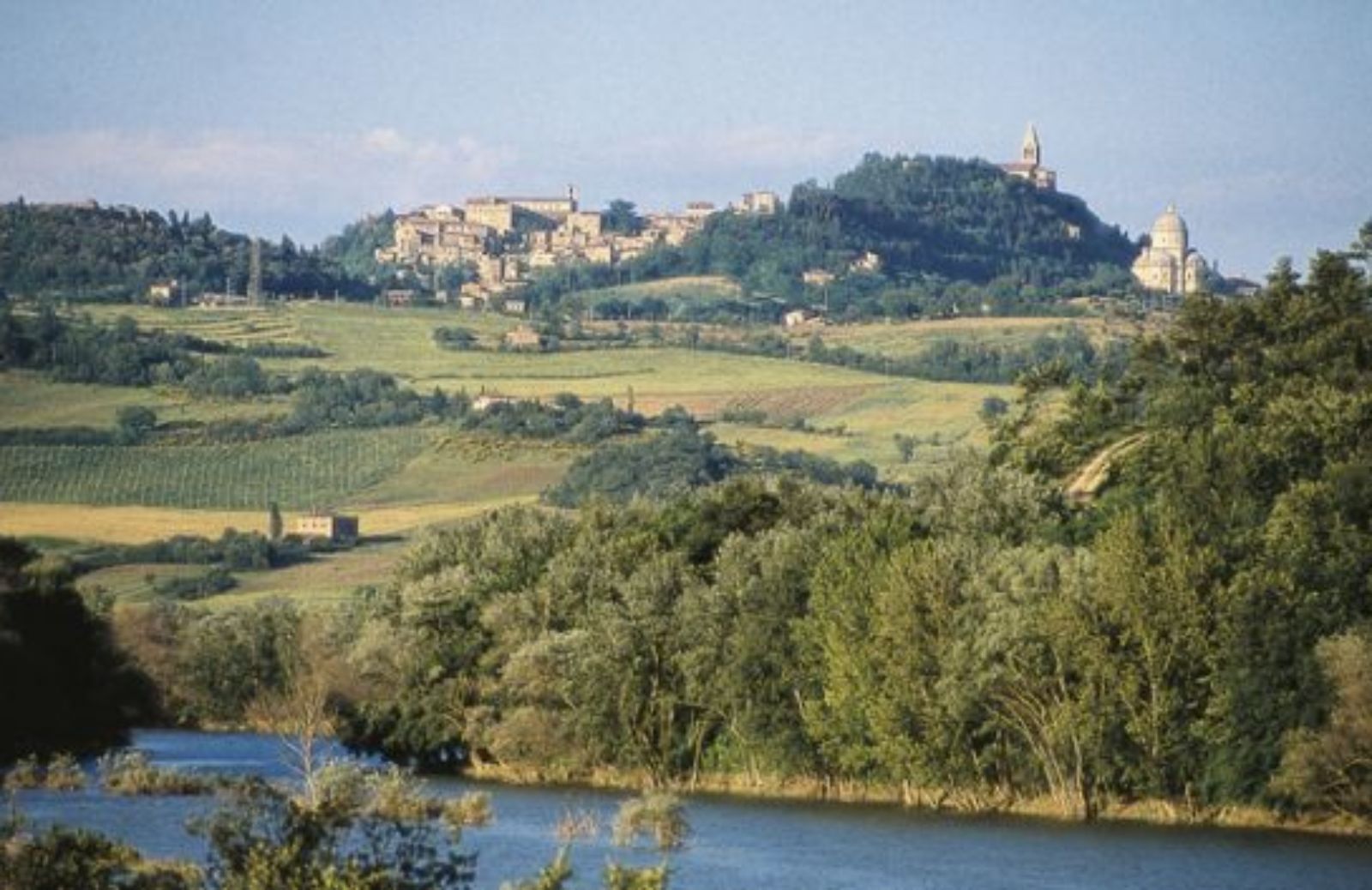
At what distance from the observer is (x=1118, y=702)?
64.1 m

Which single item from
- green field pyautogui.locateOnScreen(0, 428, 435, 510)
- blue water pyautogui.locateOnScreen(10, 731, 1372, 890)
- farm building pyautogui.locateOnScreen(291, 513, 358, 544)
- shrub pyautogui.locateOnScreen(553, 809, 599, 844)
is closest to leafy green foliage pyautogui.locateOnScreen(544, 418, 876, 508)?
farm building pyautogui.locateOnScreen(291, 513, 358, 544)

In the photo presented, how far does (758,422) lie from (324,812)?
138250mm

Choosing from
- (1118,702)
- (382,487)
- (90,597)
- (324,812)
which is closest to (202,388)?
(382,487)

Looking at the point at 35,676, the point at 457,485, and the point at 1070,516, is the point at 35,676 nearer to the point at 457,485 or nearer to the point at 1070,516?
the point at 1070,516

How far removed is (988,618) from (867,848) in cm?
774

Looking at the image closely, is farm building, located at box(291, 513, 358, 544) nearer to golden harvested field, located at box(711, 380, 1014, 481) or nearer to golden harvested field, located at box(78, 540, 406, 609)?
golden harvested field, located at box(78, 540, 406, 609)

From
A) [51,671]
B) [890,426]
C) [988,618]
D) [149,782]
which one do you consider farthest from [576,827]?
[890,426]

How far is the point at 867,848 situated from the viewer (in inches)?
2375

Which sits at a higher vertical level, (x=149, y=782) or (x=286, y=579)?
(x=149, y=782)

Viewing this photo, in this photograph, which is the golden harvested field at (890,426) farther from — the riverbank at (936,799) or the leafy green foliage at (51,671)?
the riverbank at (936,799)

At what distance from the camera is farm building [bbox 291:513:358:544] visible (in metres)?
140

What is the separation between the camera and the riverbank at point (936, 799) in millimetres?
62844

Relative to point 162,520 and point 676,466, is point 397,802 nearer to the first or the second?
point 162,520

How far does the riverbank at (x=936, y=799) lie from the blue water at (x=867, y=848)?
2.65ft
